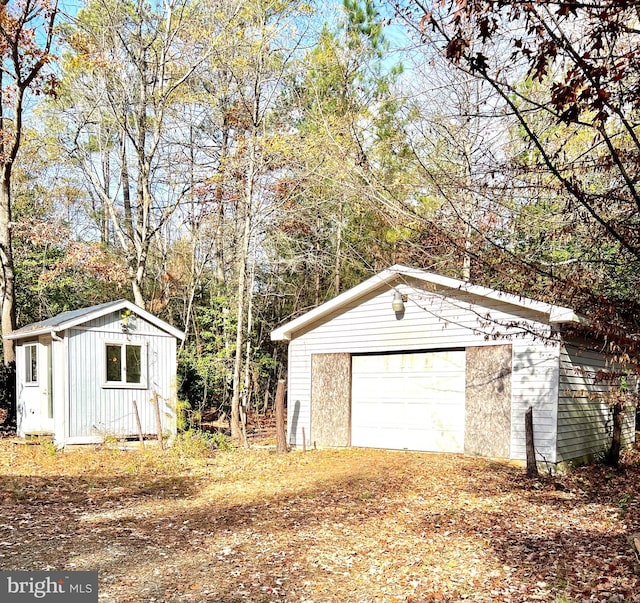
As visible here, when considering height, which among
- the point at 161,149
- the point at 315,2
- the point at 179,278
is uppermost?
the point at 315,2

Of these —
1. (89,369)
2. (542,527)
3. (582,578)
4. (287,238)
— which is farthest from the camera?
(287,238)

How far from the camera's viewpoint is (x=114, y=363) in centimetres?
1202

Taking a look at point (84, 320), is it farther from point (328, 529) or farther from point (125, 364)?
point (328, 529)

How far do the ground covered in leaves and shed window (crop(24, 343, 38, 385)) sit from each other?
9.28 feet

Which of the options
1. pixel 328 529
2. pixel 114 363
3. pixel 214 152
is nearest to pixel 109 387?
pixel 114 363

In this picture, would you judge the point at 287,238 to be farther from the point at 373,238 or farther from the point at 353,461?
the point at 353,461

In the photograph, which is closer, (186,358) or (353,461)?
(353,461)

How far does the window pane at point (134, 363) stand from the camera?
12.2 metres

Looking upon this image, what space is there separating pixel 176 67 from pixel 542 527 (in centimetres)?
1435

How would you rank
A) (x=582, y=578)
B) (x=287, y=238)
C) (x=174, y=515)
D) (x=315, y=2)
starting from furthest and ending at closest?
1. (x=287, y=238)
2. (x=315, y=2)
3. (x=174, y=515)
4. (x=582, y=578)

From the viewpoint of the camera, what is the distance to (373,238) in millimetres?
18125

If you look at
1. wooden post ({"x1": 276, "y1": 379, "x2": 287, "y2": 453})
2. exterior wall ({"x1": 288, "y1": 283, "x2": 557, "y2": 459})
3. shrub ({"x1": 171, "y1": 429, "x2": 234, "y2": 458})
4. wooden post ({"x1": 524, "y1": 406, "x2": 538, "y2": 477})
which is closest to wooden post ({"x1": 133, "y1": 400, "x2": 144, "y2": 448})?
shrub ({"x1": 171, "y1": 429, "x2": 234, "y2": 458})

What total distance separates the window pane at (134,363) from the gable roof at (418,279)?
9.56 feet

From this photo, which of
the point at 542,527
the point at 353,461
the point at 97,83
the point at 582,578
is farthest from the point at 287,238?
the point at 582,578
